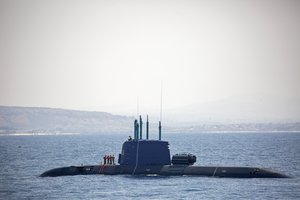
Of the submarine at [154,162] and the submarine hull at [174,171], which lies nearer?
the submarine hull at [174,171]

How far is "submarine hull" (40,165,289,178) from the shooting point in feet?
231

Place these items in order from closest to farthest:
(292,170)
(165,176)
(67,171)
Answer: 1. (165,176)
2. (67,171)
3. (292,170)

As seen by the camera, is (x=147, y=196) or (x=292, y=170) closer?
(x=147, y=196)

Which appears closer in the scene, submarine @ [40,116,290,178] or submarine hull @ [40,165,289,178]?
submarine hull @ [40,165,289,178]

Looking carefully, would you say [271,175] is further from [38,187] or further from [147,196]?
[38,187]

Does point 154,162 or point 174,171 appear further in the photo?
point 154,162

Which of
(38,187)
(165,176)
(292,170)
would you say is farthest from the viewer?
(292,170)

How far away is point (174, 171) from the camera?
73.4 m

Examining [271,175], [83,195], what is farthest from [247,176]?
[83,195]

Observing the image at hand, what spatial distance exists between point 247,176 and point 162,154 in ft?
32.3

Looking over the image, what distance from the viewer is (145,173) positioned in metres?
74.3

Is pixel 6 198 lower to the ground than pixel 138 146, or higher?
lower

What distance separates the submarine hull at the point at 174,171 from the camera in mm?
70375

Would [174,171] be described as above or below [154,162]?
below
